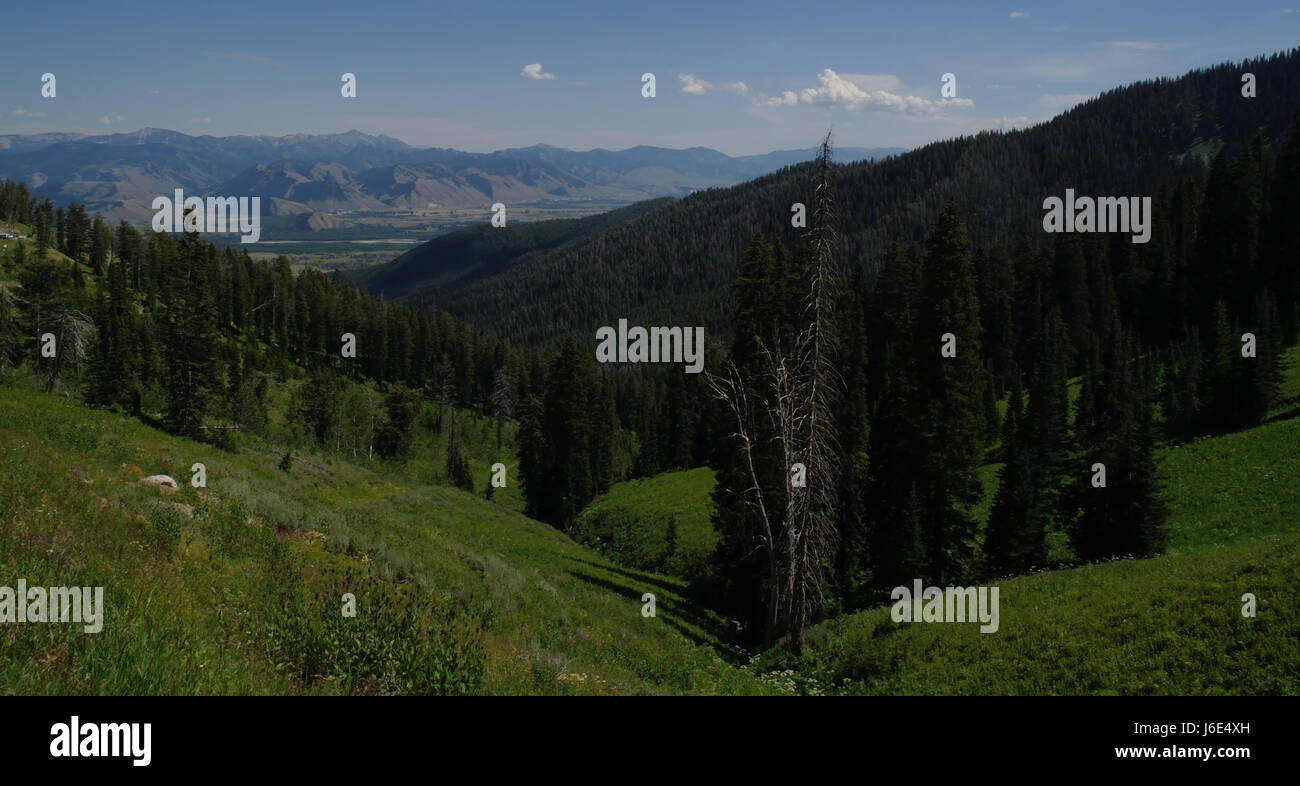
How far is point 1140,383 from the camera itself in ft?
148

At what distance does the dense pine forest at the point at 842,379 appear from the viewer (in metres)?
24.4

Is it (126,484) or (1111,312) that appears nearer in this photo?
(126,484)

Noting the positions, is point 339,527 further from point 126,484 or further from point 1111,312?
point 1111,312

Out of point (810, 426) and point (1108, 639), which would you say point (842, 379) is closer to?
point (810, 426)

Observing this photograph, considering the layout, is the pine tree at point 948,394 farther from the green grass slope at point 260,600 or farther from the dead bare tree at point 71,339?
the dead bare tree at point 71,339

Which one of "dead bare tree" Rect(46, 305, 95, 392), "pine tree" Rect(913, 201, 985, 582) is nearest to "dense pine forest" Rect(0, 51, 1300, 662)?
"pine tree" Rect(913, 201, 985, 582)

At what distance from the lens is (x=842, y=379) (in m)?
20.5

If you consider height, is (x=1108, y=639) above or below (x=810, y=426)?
below

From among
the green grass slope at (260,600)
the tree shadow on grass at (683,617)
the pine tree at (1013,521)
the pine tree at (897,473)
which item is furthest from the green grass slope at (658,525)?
the green grass slope at (260,600)

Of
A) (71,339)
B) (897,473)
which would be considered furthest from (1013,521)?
(71,339)

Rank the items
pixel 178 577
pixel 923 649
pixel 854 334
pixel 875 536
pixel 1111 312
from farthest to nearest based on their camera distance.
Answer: pixel 1111 312 < pixel 854 334 < pixel 875 536 < pixel 923 649 < pixel 178 577

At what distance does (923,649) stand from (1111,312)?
72.2 m

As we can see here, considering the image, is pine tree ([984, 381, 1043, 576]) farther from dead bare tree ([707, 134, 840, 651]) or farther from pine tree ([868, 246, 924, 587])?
dead bare tree ([707, 134, 840, 651])
